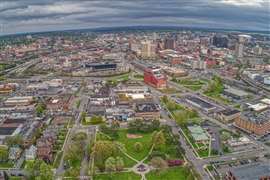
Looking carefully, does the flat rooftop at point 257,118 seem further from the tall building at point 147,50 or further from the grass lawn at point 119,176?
the tall building at point 147,50

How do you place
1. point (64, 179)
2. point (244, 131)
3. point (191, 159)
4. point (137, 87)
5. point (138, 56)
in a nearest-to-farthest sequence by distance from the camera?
point (64, 179) < point (191, 159) < point (244, 131) < point (137, 87) < point (138, 56)

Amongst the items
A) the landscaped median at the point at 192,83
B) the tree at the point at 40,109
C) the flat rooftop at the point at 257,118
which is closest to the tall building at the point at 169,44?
the landscaped median at the point at 192,83

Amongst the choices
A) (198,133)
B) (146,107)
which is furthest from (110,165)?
(146,107)

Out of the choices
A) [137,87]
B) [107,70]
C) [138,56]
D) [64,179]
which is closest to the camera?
[64,179]

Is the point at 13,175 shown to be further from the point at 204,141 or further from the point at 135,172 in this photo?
the point at 204,141

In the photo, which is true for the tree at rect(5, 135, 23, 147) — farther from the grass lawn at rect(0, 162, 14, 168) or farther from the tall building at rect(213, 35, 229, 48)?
the tall building at rect(213, 35, 229, 48)

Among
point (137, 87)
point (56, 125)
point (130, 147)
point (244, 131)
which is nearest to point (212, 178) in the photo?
point (130, 147)
